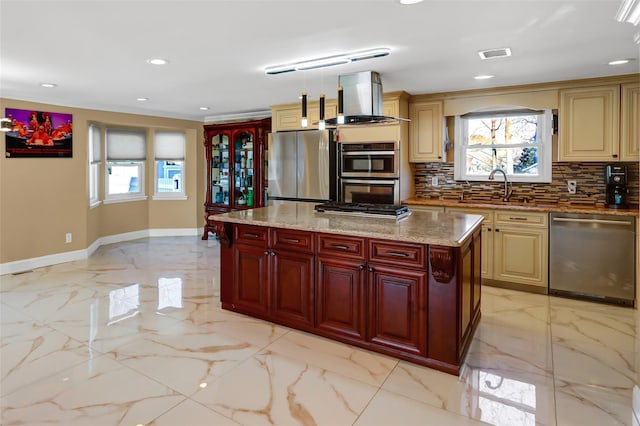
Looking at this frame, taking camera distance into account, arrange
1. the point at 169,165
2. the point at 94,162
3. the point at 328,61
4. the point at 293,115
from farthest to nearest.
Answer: the point at 169,165
the point at 94,162
the point at 293,115
the point at 328,61

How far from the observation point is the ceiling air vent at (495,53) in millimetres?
3200

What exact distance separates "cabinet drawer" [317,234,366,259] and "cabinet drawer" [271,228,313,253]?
10 cm

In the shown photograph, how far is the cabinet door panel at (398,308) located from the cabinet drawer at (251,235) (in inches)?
38.0

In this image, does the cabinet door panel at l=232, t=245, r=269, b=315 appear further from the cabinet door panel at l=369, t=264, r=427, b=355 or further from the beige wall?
the beige wall

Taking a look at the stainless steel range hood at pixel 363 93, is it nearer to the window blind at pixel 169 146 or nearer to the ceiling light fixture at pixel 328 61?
the ceiling light fixture at pixel 328 61

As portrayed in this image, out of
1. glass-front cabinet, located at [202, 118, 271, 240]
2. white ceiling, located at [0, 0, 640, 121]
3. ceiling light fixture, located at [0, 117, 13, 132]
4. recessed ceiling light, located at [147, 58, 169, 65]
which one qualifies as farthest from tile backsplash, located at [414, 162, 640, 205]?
ceiling light fixture, located at [0, 117, 13, 132]

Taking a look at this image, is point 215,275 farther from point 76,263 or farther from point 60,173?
point 60,173

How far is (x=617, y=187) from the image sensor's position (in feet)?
13.6

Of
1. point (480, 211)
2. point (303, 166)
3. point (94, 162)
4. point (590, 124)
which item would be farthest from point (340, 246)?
point (94, 162)

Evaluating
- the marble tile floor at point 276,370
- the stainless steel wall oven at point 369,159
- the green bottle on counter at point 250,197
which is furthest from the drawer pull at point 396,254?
the green bottle on counter at point 250,197

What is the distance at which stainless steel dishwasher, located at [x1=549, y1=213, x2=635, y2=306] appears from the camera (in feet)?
12.5

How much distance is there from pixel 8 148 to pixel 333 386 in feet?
16.2

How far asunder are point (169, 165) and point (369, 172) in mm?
4221

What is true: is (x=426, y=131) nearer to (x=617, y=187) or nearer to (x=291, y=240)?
(x=617, y=187)
